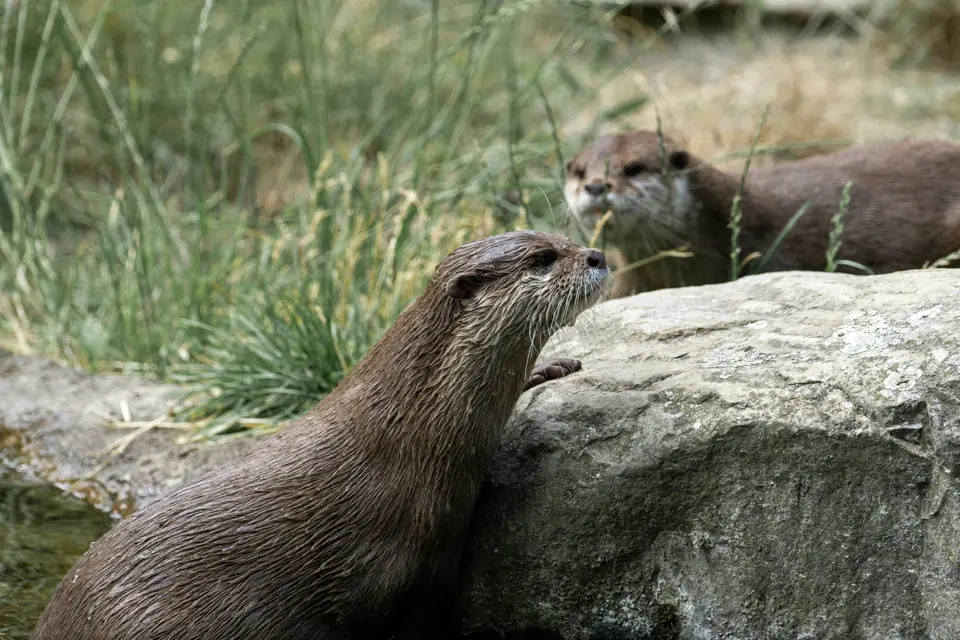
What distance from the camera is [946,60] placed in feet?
25.5

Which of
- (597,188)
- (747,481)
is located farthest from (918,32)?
(747,481)

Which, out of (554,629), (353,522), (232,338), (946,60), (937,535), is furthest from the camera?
(946,60)

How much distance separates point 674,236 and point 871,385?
79.4 inches

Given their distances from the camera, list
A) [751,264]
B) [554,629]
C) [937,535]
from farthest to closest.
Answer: [751,264] → [554,629] → [937,535]

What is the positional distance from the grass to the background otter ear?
1088 mm

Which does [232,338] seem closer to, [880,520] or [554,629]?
[554,629]

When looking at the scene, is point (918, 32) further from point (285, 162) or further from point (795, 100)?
point (285, 162)

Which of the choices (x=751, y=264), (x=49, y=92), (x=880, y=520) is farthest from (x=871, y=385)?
(x=49, y=92)

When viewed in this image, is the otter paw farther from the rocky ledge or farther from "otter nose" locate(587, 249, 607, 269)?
"otter nose" locate(587, 249, 607, 269)

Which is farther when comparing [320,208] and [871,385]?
[320,208]

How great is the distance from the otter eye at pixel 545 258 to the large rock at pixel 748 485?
0.29 m

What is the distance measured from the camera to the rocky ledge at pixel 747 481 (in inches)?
86.4

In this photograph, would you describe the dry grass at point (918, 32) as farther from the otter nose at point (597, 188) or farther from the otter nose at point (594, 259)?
the otter nose at point (594, 259)

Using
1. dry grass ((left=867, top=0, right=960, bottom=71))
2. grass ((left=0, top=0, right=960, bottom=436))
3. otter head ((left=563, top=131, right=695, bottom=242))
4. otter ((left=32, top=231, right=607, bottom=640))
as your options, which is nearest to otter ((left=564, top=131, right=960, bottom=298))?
otter head ((left=563, top=131, right=695, bottom=242))
